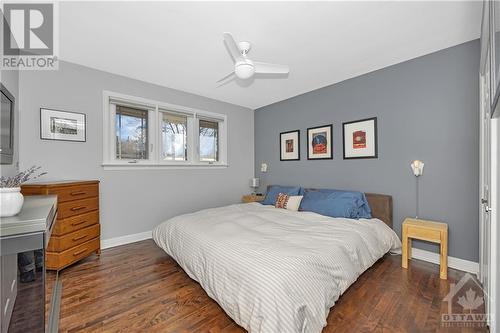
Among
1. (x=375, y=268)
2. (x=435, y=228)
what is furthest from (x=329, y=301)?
(x=435, y=228)

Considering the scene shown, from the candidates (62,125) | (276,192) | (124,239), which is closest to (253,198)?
(276,192)

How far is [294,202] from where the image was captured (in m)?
3.50

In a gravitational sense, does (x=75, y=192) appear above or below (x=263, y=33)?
below

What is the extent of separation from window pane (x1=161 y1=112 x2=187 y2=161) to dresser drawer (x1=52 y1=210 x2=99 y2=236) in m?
1.43

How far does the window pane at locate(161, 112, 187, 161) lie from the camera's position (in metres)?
3.97

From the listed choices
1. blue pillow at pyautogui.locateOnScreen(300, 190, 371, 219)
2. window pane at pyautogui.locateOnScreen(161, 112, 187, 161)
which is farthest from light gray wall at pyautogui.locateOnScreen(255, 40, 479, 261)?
window pane at pyautogui.locateOnScreen(161, 112, 187, 161)

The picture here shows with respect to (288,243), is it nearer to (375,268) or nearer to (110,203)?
(375,268)

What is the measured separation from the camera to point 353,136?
3.48 metres

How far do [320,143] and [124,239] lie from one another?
356 centimetres

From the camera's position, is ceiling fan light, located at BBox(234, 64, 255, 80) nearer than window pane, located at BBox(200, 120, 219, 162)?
Yes

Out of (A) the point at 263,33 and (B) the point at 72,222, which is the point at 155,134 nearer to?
(B) the point at 72,222

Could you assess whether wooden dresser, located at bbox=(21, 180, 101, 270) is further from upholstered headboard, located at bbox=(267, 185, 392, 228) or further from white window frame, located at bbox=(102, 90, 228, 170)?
upholstered headboard, located at bbox=(267, 185, 392, 228)

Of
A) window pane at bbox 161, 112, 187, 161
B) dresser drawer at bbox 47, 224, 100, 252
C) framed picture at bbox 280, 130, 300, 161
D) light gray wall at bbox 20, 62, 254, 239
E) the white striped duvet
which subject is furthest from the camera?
framed picture at bbox 280, 130, 300, 161

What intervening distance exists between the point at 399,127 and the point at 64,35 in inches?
162
